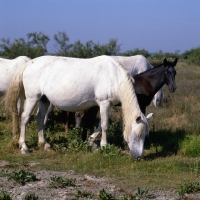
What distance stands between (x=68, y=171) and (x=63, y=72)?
206 cm

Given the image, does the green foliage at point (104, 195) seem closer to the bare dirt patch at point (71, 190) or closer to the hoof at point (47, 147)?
the bare dirt patch at point (71, 190)

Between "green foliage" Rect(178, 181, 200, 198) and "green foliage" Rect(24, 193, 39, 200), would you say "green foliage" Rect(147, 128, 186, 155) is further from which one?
"green foliage" Rect(24, 193, 39, 200)

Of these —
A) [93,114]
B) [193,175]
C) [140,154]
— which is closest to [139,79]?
A: [93,114]

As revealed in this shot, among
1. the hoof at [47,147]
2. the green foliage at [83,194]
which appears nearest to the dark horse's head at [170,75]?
the hoof at [47,147]

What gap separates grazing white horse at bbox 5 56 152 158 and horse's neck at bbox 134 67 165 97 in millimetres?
930

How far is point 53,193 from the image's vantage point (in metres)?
5.24

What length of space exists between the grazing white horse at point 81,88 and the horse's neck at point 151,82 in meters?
0.93

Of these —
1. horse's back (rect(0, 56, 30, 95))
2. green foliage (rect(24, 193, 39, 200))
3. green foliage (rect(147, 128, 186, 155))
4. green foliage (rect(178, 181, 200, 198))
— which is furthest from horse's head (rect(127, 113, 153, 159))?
horse's back (rect(0, 56, 30, 95))

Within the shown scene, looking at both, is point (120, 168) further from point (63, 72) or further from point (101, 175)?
point (63, 72)

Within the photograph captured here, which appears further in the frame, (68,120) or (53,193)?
(68,120)

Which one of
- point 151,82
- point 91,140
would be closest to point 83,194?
point 91,140

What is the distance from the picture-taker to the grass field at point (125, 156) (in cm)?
627

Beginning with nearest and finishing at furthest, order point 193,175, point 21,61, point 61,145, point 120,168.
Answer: point 193,175
point 120,168
point 61,145
point 21,61

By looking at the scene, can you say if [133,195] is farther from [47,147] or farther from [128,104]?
[47,147]
